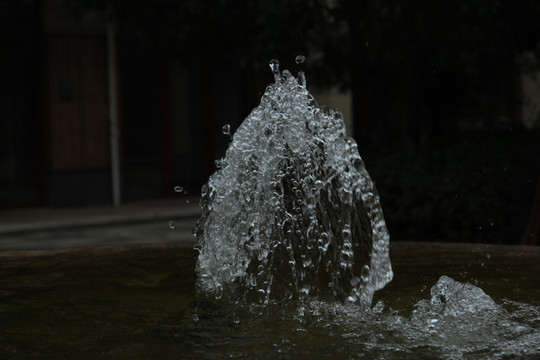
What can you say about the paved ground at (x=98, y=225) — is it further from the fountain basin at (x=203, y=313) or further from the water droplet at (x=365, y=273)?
the water droplet at (x=365, y=273)

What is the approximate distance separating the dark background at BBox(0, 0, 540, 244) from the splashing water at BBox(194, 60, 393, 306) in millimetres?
4423

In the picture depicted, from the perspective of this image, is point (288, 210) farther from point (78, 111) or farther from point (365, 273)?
point (78, 111)

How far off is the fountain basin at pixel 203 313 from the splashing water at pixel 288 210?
0.71ft

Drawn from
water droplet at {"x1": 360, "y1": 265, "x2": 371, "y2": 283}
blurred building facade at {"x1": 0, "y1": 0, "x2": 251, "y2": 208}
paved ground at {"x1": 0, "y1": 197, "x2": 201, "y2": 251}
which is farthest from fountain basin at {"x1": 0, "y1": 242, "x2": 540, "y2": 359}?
blurred building facade at {"x1": 0, "y1": 0, "x2": 251, "y2": 208}

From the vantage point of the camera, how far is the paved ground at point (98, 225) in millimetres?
10609

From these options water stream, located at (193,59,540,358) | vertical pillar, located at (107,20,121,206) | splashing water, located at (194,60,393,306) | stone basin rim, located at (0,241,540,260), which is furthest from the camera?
vertical pillar, located at (107,20,121,206)

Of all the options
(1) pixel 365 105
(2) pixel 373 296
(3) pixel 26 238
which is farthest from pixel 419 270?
(1) pixel 365 105

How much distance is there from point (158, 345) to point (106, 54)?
11967 millimetres

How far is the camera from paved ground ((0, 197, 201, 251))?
10.6 metres

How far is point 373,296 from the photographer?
402cm

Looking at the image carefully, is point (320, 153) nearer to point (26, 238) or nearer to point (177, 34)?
point (26, 238)

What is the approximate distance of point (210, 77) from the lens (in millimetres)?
16078

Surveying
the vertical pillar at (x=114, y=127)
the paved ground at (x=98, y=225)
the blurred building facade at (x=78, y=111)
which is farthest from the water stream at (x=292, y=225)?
the vertical pillar at (x=114, y=127)

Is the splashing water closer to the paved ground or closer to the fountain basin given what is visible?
the fountain basin
